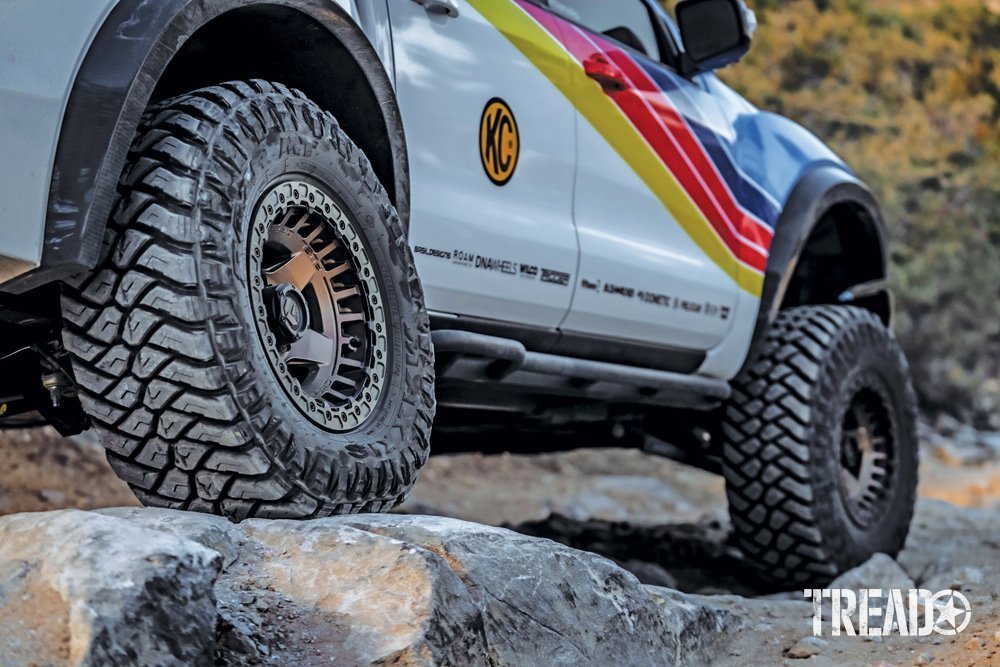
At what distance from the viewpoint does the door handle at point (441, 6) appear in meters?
2.57

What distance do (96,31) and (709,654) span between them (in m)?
1.53

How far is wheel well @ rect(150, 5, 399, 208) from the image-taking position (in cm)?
230

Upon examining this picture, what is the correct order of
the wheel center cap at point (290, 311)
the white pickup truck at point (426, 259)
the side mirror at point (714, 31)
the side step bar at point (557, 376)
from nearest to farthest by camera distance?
the white pickup truck at point (426, 259) → the wheel center cap at point (290, 311) → the side step bar at point (557, 376) → the side mirror at point (714, 31)

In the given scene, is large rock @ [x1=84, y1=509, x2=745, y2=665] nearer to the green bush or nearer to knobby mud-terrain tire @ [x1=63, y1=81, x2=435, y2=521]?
knobby mud-terrain tire @ [x1=63, y1=81, x2=435, y2=521]

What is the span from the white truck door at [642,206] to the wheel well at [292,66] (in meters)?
0.77

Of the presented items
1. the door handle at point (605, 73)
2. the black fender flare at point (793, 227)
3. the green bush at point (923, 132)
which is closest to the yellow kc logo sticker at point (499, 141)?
the door handle at point (605, 73)

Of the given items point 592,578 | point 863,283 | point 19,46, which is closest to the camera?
point 19,46

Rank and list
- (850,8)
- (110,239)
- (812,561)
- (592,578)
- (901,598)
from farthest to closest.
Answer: (850,8)
(812,561)
(901,598)
(592,578)
(110,239)

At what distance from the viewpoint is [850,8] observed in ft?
56.1

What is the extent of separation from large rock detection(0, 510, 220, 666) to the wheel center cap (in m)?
0.58

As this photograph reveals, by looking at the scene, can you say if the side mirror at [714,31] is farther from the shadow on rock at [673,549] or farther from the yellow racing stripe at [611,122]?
the shadow on rock at [673,549]

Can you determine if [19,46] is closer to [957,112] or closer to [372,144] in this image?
[372,144]

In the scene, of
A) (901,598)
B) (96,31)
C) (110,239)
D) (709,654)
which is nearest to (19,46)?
(96,31)

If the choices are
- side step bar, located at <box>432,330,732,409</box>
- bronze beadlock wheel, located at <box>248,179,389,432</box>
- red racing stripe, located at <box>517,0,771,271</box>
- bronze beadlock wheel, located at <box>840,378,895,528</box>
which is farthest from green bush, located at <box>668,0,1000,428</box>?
bronze beadlock wheel, located at <box>248,179,389,432</box>
